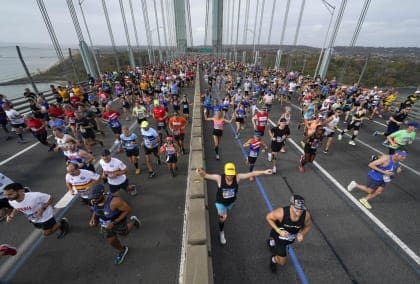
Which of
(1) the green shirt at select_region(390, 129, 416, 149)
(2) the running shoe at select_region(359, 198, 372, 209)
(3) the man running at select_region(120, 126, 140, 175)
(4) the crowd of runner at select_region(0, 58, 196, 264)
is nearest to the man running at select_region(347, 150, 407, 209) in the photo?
(2) the running shoe at select_region(359, 198, 372, 209)

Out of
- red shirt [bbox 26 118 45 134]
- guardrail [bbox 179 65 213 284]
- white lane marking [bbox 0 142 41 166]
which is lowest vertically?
white lane marking [bbox 0 142 41 166]

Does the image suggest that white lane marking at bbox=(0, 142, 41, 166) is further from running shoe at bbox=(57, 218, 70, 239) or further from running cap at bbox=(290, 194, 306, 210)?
running cap at bbox=(290, 194, 306, 210)

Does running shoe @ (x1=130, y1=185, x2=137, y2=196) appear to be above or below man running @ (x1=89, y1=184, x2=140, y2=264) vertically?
below

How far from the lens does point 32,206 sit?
160 inches

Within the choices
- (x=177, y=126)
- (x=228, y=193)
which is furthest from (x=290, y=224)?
(x=177, y=126)

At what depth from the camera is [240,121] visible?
35.1ft

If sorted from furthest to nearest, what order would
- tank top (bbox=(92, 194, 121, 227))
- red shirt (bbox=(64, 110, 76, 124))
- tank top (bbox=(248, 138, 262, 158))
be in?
red shirt (bbox=(64, 110, 76, 124)) < tank top (bbox=(248, 138, 262, 158)) < tank top (bbox=(92, 194, 121, 227))

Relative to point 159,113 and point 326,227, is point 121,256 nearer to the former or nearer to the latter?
point 326,227

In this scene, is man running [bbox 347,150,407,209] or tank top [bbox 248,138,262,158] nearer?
man running [bbox 347,150,407,209]

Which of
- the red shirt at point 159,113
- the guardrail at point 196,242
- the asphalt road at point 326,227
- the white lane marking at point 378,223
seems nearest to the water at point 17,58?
the red shirt at point 159,113

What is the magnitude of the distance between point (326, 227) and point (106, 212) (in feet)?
17.8

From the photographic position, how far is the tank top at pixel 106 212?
12.4ft

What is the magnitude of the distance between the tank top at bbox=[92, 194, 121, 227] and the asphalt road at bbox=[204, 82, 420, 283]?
94.5 inches

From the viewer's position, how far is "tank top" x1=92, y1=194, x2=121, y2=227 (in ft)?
12.4
